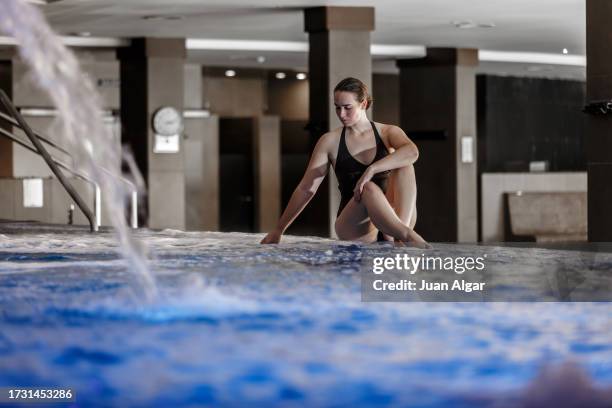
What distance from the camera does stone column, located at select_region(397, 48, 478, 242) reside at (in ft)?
60.7

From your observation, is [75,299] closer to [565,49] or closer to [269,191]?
[565,49]

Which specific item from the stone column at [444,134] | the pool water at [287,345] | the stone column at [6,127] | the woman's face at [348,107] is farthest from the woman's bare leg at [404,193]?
the stone column at [6,127]

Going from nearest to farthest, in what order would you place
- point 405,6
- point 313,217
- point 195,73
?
point 405,6 < point 313,217 < point 195,73

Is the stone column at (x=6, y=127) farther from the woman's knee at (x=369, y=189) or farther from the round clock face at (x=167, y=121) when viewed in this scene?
the woman's knee at (x=369, y=189)

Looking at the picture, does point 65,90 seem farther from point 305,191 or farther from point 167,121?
point 167,121

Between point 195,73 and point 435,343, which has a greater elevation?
point 195,73

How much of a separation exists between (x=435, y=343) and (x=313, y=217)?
36.6 ft

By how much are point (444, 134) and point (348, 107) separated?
1278cm

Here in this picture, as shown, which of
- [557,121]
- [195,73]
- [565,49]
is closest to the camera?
[565,49]

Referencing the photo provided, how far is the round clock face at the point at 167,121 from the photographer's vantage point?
16.6 meters

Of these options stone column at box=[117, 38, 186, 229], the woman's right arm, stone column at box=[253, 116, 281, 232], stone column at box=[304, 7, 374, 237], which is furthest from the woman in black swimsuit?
stone column at box=[253, 116, 281, 232]

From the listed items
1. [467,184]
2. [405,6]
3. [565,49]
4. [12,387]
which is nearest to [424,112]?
[467,184]

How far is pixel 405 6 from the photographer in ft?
42.7

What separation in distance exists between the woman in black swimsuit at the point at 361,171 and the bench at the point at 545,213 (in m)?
14.0
